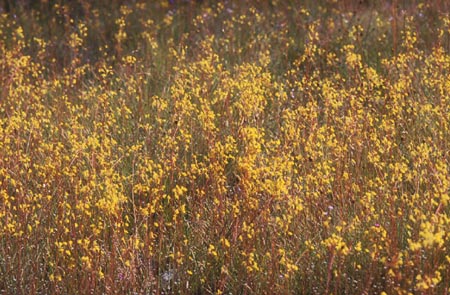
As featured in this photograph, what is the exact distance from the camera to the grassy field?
3057 millimetres

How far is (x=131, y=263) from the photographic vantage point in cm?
305

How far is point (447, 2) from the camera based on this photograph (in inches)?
232

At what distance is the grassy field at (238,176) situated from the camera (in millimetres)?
3057

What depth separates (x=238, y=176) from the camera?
3273 millimetres

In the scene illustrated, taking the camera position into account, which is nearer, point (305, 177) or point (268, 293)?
point (268, 293)

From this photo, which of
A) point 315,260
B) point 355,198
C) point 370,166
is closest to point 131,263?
point 315,260

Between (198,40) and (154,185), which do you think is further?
(198,40)

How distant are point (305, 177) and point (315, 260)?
50 centimetres

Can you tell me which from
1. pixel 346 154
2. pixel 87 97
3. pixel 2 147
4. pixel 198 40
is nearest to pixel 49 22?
pixel 198 40

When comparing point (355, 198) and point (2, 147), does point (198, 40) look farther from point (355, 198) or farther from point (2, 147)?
point (355, 198)

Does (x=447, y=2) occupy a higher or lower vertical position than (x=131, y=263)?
higher

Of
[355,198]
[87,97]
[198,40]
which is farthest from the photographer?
[198,40]

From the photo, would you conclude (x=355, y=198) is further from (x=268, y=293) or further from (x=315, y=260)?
(x=268, y=293)

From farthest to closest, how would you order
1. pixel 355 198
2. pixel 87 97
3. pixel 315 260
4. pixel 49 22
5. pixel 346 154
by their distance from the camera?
pixel 49 22, pixel 87 97, pixel 346 154, pixel 355 198, pixel 315 260
